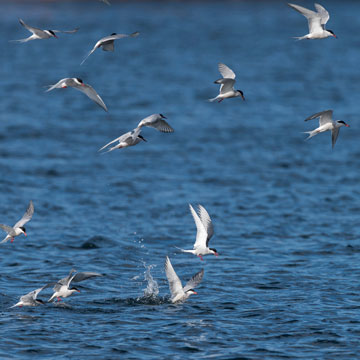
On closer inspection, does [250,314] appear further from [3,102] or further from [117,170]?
[3,102]

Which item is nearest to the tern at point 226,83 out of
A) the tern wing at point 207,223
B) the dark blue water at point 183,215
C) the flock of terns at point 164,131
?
the flock of terns at point 164,131

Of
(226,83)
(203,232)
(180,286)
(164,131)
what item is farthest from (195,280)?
(226,83)

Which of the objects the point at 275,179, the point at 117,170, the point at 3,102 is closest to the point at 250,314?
the point at 275,179

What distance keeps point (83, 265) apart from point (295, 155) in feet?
52.3

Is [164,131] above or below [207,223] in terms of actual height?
above

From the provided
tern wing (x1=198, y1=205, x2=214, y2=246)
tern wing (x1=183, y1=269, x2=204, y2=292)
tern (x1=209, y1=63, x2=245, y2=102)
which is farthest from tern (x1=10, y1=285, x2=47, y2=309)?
tern (x1=209, y1=63, x2=245, y2=102)

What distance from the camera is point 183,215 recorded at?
2423 centimetres

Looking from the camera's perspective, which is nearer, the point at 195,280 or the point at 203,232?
the point at 195,280

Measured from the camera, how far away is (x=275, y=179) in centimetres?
2892

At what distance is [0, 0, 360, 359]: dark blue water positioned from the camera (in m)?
14.5

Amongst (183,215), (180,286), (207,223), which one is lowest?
(183,215)

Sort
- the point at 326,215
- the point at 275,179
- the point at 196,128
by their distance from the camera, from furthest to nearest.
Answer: the point at 196,128 → the point at 275,179 → the point at 326,215

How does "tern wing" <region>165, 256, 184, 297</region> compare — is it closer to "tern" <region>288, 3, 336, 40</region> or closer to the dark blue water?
the dark blue water

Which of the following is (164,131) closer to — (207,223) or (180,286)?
A: (207,223)
